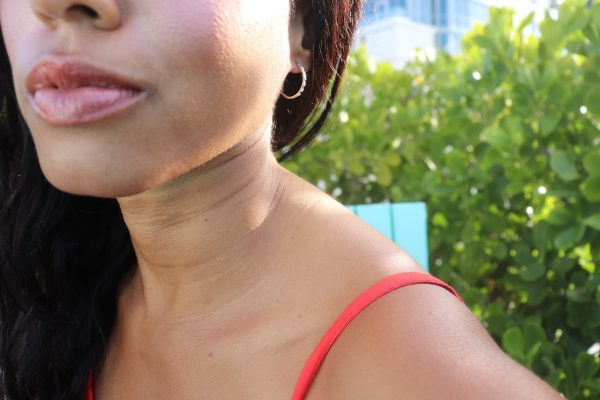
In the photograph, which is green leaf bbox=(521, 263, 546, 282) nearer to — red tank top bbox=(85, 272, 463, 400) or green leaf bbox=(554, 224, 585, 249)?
green leaf bbox=(554, 224, 585, 249)

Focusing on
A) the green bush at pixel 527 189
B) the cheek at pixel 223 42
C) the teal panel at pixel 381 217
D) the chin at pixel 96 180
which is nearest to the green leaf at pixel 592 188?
the green bush at pixel 527 189

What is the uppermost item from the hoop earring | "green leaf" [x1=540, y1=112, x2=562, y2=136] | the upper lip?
the upper lip

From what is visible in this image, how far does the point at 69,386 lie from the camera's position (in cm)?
177

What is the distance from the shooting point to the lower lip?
1.13 metres

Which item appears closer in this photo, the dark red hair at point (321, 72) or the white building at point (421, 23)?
the dark red hair at point (321, 72)

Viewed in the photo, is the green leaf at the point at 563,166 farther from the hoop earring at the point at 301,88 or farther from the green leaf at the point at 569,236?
the hoop earring at the point at 301,88

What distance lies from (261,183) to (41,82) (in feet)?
1.49

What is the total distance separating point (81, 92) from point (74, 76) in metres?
0.02

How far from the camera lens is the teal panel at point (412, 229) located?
2.58 meters

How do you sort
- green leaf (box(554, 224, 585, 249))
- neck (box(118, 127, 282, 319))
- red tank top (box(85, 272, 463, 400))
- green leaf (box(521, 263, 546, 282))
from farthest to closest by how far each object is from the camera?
green leaf (box(521, 263, 546, 282))
green leaf (box(554, 224, 585, 249))
neck (box(118, 127, 282, 319))
red tank top (box(85, 272, 463, 400))

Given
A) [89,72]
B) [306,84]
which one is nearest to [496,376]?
[89,72]

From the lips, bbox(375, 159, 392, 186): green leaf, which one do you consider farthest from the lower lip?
bbox(375, 159, 392, 186): green leaf

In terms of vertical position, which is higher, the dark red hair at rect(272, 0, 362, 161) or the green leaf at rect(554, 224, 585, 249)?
the dark red hair at rect(272, 0, 362, 161)

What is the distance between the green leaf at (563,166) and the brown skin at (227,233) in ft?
2.78
